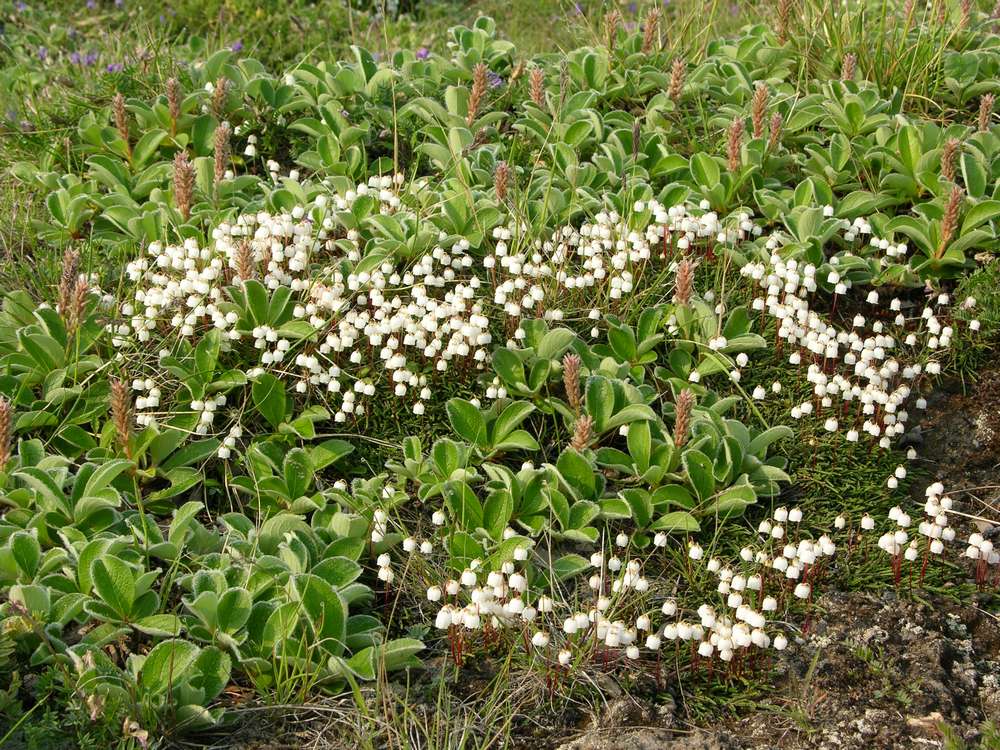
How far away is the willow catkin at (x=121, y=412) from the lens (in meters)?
3.95

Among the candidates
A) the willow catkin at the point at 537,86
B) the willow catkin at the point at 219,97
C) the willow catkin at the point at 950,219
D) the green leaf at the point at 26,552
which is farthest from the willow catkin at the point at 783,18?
the green leaf at the point at 26,552

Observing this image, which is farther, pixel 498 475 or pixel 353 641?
pixel 498 475

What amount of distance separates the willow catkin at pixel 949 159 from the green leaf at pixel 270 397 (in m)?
3.50

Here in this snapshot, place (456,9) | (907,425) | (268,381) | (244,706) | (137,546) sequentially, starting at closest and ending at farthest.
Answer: (244,706), (137,546), (268,381), (907,425), (456,9)

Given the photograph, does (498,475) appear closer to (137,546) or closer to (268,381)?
(268,381)

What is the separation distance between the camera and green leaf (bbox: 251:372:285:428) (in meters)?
4.46

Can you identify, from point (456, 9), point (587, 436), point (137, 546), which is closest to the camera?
point (137, 546)

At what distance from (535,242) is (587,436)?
1180mm

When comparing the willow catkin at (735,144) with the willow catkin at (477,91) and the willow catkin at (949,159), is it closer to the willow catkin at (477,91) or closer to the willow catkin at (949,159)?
the willow catkin at (949,159)

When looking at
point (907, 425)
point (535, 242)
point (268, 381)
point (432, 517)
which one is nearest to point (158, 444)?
point (268, 381)

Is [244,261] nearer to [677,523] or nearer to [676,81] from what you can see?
[677,523]

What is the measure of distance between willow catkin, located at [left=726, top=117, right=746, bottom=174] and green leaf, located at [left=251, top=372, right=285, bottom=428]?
2.63m

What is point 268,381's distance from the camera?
176 inches

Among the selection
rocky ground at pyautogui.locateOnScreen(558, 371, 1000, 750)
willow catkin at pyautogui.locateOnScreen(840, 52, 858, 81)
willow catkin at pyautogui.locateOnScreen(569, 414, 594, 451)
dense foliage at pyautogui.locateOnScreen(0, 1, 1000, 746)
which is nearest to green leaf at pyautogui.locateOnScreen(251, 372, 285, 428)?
dense foliage at pyautogui.locateOnScreen(0, 1, 1000, 746)
